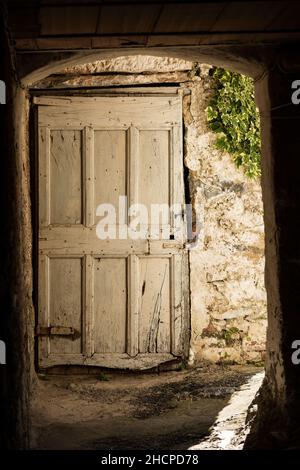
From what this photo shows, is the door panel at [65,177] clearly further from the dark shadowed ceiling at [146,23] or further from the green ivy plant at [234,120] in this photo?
the dark shadowed ceiling at [146,23]

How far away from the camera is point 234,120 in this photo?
5.14m

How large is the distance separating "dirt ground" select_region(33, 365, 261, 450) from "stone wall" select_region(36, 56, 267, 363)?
0.89 ft

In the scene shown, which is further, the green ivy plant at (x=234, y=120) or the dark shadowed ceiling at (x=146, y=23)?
the green ivy plant at (x=234, y=120)

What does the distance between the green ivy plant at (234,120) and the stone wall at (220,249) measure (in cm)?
7

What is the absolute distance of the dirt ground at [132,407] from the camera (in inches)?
137

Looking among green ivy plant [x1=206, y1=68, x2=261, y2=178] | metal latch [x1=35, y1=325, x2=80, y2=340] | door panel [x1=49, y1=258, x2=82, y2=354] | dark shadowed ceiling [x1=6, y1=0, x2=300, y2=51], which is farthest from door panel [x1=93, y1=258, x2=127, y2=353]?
dark shadowed ceiling [x1=6, y1=0, x2=300, y2=51]

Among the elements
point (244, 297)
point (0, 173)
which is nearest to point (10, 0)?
point (0, 173)

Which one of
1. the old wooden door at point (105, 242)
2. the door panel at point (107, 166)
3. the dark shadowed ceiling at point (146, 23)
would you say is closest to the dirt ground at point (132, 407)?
the old wooden door at point (105, 242)

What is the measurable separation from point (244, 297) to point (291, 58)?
2648 mm

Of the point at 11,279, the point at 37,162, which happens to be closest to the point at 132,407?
the point at 11,279

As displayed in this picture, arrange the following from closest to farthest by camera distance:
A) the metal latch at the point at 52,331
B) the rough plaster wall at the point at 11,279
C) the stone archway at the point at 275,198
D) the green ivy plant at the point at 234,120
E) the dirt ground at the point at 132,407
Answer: the rough plaster wall at the point at 11,279, the stone archway at the point at 275,198, the dirt ground at the point at 132,407, the metal latch at the point at 52,331, the green ivy plant at the point at 234,120

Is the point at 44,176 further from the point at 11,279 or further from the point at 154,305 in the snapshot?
the point at 11,279

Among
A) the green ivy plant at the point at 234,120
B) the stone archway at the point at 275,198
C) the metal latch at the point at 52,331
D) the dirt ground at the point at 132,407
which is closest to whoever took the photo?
the stone archway at the point at 275,198

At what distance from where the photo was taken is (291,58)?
3.09 meters
